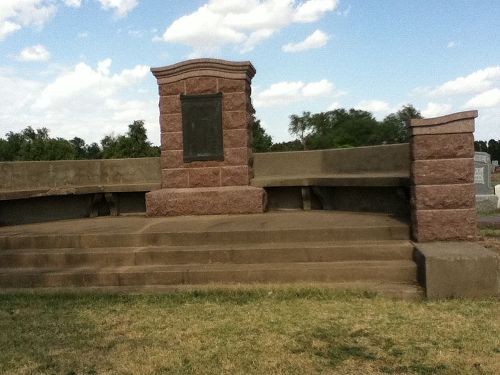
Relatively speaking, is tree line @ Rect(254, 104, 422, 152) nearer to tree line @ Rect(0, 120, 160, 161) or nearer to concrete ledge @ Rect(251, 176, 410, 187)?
tree line @ Rect(0, 120, 160, 161)

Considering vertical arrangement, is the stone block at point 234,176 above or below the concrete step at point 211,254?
above

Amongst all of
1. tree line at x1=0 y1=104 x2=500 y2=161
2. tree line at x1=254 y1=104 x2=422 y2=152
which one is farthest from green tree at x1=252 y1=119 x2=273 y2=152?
Result: tree line at x1=254 y1=104 x2=422 y2=152

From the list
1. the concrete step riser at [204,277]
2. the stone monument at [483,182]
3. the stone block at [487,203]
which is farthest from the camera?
the stone monument at [483,182]

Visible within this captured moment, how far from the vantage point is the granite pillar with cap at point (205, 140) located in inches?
345

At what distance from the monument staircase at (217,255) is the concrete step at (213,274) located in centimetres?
1

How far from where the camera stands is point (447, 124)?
5984mm

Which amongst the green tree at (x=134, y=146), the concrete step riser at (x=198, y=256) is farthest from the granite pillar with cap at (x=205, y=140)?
the green tree at (x=134, y=146)

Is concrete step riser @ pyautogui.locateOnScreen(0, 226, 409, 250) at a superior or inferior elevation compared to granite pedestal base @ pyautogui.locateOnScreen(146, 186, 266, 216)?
inferior

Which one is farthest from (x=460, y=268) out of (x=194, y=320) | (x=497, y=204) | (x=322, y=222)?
(x=497, y=204)

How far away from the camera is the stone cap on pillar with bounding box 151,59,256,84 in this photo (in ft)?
28.8

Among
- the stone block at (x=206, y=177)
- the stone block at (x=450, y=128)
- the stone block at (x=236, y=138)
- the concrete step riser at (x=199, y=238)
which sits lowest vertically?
the concrete step riser at (x=199, y=238)

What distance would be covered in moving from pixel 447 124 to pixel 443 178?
64 centimetres

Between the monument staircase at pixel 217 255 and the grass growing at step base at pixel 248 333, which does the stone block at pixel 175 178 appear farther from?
the grass growing at step base at pixel 248 333

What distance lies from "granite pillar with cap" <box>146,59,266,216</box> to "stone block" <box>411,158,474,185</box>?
3.22 metres
